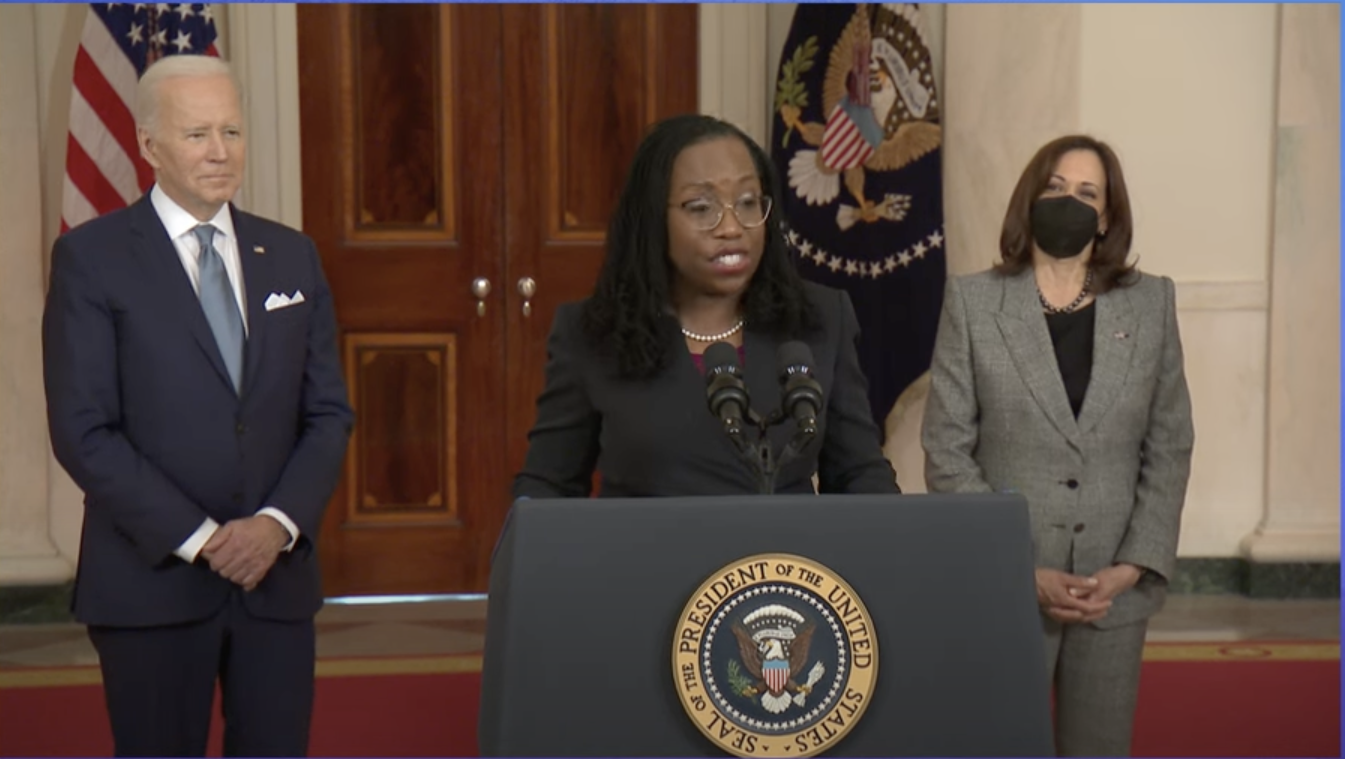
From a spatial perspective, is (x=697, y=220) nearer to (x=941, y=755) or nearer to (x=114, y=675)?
(x=941, y=755)

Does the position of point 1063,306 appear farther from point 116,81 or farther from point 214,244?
point 116,81

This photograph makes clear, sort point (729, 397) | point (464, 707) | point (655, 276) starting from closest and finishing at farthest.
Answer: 1. point (729, 397)
2. point (655, 276)
3. point (464, 707)

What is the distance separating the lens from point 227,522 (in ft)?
9.95

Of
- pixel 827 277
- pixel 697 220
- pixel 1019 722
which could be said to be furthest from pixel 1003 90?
pixel 1019 722

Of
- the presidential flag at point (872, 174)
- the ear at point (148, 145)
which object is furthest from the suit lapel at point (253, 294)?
the presidential flag at point (872, 174)

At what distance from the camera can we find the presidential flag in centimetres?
634

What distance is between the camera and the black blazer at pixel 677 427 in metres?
2.58

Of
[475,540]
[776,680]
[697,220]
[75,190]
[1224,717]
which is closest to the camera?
[776,680]

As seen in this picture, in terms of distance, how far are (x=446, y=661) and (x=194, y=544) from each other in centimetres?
281

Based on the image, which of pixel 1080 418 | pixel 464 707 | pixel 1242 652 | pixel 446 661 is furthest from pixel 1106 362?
pixel 446 661

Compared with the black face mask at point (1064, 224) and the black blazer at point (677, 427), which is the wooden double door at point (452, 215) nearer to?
the black face mask at point (1064, 224)

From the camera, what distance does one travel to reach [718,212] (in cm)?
255

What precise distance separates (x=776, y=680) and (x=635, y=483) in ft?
2.42

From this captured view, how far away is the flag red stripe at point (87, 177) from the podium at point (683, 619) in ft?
14.6
